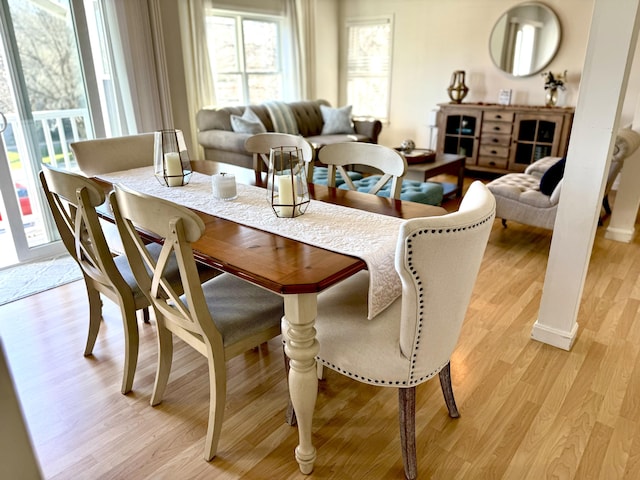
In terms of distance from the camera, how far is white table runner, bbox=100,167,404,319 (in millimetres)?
1388

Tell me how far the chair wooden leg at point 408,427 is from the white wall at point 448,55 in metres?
4.53

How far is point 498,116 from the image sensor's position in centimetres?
509

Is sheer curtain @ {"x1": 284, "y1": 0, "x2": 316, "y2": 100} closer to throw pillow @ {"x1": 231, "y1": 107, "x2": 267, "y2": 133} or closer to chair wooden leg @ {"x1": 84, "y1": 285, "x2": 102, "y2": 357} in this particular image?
throw pillow @ {"x1": 231, "y1": 107, "x2": 267, "y2": 133}

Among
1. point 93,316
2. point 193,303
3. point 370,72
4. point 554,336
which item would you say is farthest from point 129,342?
point 370,72

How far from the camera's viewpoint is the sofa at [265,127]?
14.7 ft

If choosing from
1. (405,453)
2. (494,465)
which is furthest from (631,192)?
(405,453)

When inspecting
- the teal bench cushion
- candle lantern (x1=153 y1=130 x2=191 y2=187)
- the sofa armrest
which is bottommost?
the teal bench cushion

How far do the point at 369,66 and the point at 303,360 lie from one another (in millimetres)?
5648

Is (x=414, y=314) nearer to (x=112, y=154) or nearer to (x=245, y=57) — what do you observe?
(x=112, y=154)

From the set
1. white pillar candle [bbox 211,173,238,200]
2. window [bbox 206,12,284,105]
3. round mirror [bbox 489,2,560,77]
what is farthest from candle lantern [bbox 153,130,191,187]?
round mirror [bbox 489,2,560,77]

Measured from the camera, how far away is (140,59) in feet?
12.5

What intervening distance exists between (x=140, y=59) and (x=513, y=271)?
10.9 feet

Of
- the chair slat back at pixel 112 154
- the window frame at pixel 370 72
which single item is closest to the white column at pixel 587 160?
the chair slat back at pixel 112 154

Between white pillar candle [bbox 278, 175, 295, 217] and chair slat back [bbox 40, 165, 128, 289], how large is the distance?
1.97 ft
